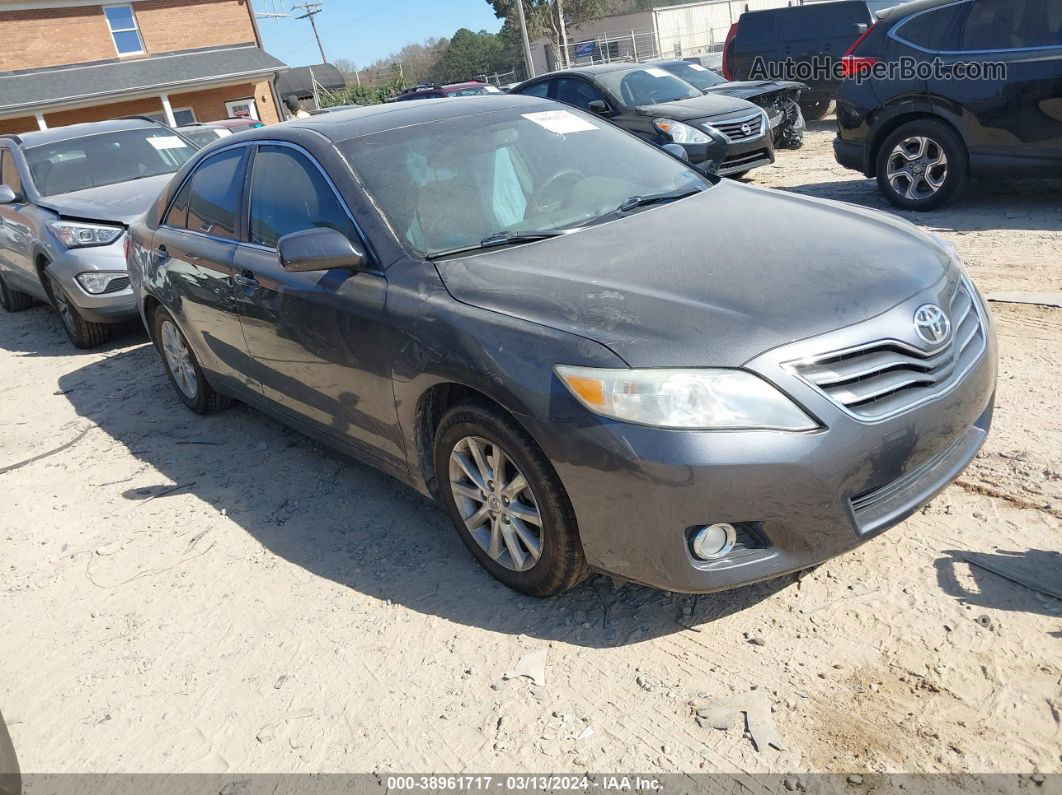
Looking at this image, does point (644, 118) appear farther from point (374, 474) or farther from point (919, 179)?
point (374, 474)


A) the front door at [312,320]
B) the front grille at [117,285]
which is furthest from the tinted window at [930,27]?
the front grille at [117,285]

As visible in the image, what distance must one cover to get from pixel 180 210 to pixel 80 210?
124 inches

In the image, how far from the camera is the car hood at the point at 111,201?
296 inches

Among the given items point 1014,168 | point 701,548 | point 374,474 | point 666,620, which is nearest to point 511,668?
point 666,620

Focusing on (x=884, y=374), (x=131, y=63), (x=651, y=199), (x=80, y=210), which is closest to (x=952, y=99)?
(x=651, y=199)

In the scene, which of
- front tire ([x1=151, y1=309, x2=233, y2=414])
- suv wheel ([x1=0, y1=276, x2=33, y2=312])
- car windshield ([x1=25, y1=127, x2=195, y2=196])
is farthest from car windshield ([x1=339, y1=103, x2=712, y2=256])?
suv wheel ([x1=0, y1=276, x2=33, y2=312])

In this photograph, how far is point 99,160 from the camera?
858 cm

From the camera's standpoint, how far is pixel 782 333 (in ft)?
8.57

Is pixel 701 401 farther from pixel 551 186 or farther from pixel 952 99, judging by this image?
pixel 952 99

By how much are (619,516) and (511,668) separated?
70 centimetres

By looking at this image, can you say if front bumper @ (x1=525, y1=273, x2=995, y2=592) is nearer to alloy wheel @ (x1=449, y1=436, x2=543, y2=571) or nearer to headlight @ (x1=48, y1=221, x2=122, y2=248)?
alloy wheel @ (x1=449, y1=436, x2=543, y2=571)

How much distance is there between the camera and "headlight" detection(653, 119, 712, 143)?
9711 millimetres

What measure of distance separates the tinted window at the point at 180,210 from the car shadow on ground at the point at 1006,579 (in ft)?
13.9

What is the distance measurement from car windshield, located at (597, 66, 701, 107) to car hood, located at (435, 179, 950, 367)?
7.56 metres
